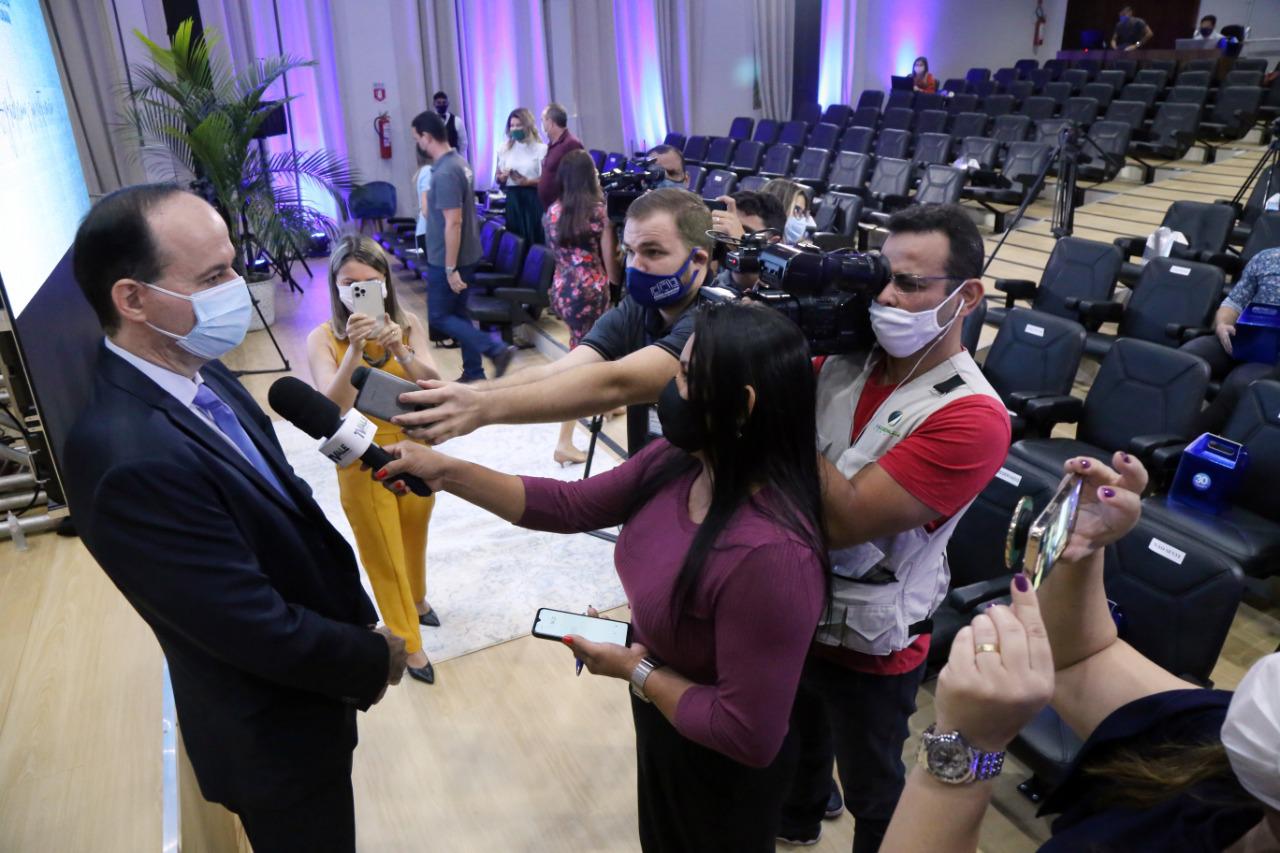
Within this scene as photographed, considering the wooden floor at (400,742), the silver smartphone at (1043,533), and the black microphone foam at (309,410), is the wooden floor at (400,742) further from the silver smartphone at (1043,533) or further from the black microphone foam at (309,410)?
the silver smartphone at (1043,533)

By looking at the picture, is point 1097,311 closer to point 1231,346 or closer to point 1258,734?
point 1231,346

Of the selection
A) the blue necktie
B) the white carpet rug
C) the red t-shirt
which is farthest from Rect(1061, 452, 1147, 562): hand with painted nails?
the white carpet rug

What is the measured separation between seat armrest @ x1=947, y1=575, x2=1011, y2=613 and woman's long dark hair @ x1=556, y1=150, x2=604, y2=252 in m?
2.89

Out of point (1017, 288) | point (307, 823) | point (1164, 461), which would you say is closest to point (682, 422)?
point (307, 823)

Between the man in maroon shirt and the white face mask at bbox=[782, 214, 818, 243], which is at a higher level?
the man in maroon shirt

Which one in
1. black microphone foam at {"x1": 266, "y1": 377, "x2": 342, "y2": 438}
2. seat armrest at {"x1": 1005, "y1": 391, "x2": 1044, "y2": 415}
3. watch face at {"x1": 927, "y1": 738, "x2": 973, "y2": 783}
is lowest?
seat armrest at {"x1": 1005, "y1": 391, "x2": 1044, "y2": 415}

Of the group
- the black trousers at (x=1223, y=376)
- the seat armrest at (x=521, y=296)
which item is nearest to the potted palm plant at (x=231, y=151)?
the seat armrest at (x=521, y=296)

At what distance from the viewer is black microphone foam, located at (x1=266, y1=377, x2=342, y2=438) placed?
1.33 m

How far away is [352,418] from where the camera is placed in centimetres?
130

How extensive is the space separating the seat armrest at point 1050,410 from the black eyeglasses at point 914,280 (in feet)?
7.44

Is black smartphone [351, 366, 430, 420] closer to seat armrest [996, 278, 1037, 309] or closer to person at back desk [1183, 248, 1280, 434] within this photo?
person at back desk [1183, 248, 1280, 434]

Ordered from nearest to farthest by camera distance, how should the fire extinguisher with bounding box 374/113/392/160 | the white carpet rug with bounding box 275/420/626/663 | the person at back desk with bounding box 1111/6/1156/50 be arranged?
1. the white carpet rug with bounding box 275/420/626/663
2. the fire extinguisher with bounding box 374/113/392/160
3. the person at back desk with bounding box 1111/6/1156/50

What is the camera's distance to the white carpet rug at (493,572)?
308cm

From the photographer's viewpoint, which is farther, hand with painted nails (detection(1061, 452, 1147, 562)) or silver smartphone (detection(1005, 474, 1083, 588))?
hand with painted nails (detection(1061, 452, 1147, 562))
